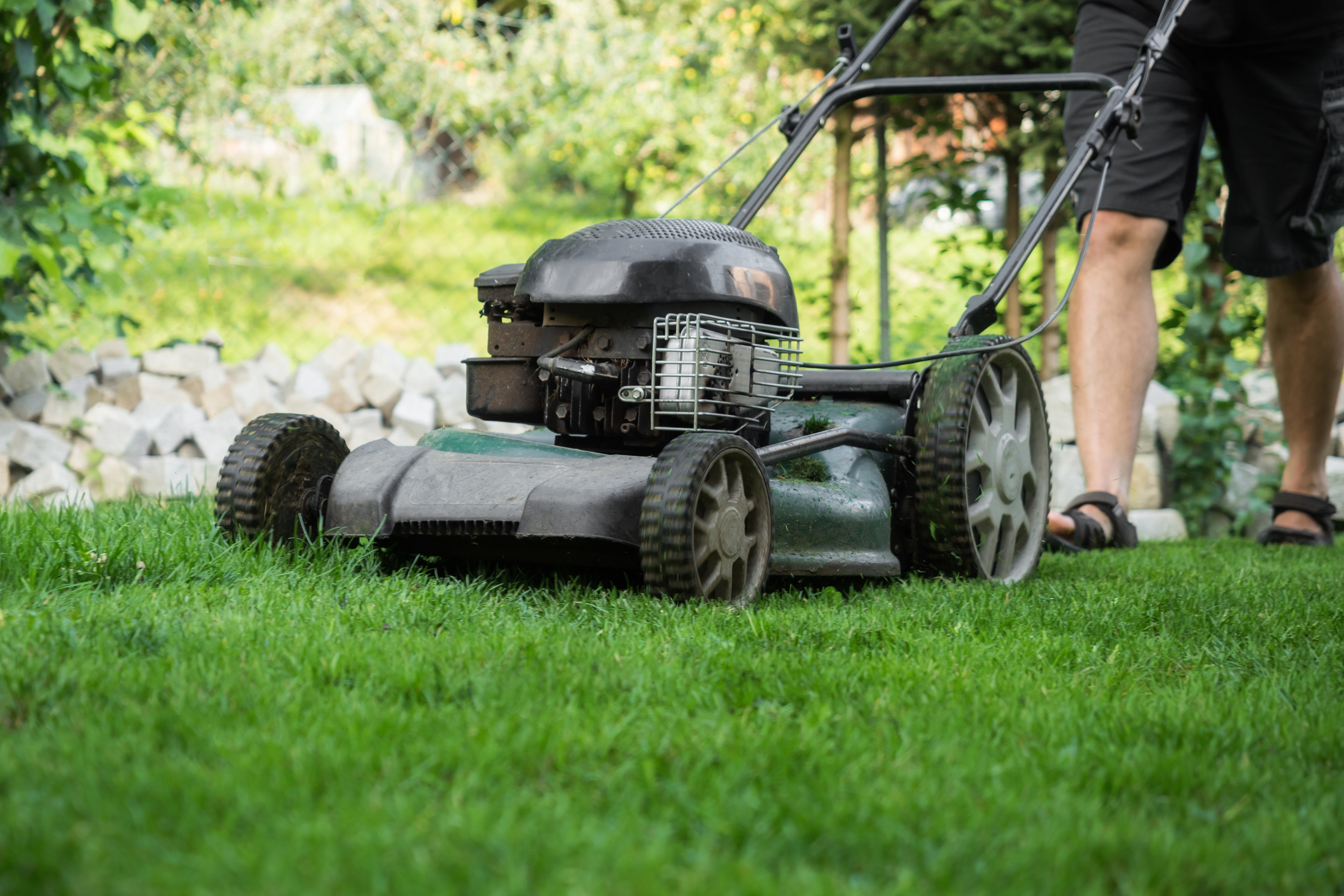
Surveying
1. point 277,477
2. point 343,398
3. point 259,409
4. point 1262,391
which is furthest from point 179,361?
point 1262,391

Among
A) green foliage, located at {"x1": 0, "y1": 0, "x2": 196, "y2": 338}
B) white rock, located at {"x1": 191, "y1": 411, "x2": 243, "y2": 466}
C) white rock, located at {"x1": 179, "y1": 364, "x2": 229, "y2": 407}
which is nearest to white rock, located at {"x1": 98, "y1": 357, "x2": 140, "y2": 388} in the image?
white rock, located at {"x1": 179, "y1": 364, "x2": 229, "y2": 407}

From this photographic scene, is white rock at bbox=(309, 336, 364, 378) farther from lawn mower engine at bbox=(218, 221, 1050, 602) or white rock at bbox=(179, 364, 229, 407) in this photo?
lawn mower engine at bbox=(218, 221, 1050, 602)

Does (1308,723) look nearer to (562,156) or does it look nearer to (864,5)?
(864,5)

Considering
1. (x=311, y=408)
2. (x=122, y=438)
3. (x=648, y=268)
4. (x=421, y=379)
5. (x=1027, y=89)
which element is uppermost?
(x=1027, y=89)

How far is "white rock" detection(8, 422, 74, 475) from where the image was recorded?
427cm

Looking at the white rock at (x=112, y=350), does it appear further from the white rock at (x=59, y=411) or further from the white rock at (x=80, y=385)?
the white rock at (x=59, y=411)

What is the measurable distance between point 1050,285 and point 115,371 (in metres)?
3.50

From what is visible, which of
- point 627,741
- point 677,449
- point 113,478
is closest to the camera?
point 627,741

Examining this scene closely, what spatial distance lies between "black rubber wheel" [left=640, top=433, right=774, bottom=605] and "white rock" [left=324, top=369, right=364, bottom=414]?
294 cm

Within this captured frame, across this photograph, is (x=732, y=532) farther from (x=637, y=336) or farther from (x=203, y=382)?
(x=203, y=382)

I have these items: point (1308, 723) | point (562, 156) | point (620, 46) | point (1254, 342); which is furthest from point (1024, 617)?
point (562, 156)

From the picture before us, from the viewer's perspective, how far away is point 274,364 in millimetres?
4941

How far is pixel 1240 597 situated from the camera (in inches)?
93.0

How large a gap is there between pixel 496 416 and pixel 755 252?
564mm
